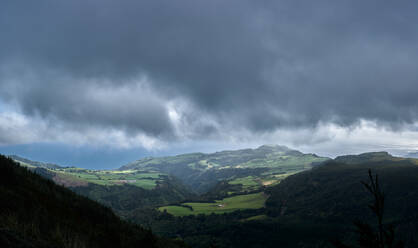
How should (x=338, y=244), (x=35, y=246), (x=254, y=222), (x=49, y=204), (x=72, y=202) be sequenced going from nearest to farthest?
(x=35, y=246)
(x=338, y=244)
(x=49, y=204)
(x=72, y=202)
(x=254, y=222)

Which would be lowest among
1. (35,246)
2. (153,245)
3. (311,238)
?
(311,238)

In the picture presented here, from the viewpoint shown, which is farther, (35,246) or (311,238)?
(311,238)

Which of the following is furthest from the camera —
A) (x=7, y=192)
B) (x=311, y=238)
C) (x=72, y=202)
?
(x=311, y=238)

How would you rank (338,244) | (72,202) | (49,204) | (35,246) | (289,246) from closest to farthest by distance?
(35,246)
(338,244)
(49,204)
(72,202)
(289,246)

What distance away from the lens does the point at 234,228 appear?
192m

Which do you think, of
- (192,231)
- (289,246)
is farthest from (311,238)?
(192,231)

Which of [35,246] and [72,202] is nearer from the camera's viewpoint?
[35,246]

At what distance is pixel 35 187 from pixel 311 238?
205068 mm

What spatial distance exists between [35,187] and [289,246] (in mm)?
183389

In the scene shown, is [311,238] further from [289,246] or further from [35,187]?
[35,187]

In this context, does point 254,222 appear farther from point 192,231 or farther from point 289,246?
point 192,231

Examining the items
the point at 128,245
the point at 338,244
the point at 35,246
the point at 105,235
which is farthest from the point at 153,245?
the point at 338,244

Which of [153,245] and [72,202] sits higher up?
[72,202]

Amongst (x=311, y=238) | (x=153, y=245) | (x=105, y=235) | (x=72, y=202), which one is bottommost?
(x=311, y=238)
